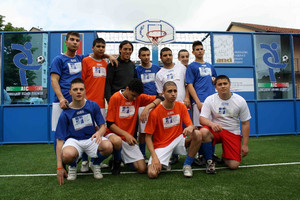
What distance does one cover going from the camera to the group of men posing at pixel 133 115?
257 centimetres

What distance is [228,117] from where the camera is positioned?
2914mm

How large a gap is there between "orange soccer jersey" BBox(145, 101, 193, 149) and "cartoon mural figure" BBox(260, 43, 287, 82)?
501 centimetres

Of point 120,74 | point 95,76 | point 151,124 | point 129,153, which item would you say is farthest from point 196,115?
point 95,76

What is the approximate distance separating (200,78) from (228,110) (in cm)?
78

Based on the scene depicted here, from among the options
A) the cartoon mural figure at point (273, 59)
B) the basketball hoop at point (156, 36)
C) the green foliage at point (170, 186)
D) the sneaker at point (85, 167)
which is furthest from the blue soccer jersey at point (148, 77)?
the cartoon mural figure at point (273, 59)

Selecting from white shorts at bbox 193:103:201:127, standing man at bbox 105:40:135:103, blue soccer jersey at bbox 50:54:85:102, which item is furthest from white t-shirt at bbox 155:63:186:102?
blue soccer jersey at bbox 50:54:85:102

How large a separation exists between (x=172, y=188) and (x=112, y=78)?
1.75 meters

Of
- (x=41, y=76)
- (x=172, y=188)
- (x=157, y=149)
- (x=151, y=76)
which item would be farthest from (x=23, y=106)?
(x=172, y=188)

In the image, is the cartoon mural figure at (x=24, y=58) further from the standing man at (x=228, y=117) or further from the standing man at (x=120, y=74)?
the standing man at (x=228, y=117)

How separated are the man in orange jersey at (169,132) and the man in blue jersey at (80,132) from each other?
59 centimetres

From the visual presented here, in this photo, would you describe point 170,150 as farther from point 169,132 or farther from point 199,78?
point 199,78

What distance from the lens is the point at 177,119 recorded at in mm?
2857

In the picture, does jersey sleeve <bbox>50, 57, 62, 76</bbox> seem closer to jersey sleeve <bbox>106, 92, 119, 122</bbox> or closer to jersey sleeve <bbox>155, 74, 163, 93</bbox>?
jersey sleeve <bbox>106, 92, 119, 122</bbox>

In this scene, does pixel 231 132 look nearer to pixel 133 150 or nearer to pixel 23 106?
pixel 133 150
